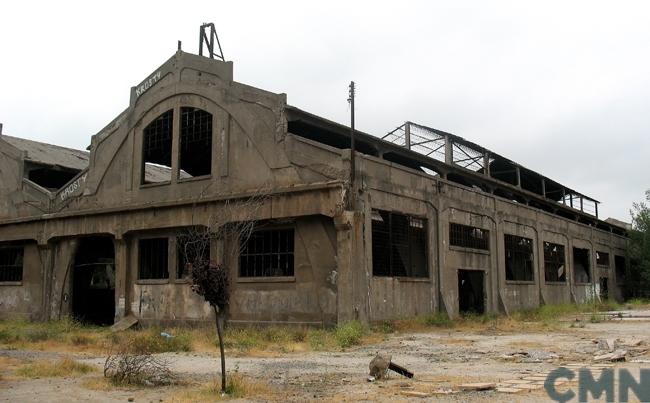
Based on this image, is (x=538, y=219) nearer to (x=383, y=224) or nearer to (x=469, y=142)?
(x=469, y=142)

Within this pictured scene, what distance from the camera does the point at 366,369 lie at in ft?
39.0

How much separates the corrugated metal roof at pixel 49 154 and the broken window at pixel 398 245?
1668cm

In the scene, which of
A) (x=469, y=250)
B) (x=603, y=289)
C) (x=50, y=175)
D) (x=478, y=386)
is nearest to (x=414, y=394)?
(x=478, y=386)

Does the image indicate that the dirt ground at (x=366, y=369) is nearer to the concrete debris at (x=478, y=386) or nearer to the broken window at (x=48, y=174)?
the concrete debris at (x=478, y=386)

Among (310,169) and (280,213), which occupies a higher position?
(310,169)

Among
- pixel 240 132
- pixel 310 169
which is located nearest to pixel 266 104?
pixel 240 132

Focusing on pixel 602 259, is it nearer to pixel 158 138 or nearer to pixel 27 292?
pixel 158 138

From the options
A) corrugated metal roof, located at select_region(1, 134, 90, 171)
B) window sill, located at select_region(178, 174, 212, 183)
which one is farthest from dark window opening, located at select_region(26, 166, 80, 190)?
window sill, located at select_region(178, 174, 212, 183)

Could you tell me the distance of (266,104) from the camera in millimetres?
21031

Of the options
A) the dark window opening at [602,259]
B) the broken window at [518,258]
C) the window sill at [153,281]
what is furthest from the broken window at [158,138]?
the dark window opening at [602,259]

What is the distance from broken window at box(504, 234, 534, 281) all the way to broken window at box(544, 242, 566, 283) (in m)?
2.40

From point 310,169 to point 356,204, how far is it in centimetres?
189

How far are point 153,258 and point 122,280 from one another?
1.48m

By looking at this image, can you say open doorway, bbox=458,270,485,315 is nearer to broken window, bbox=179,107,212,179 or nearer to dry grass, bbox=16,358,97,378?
broken window, bbox=179,107,212,179
